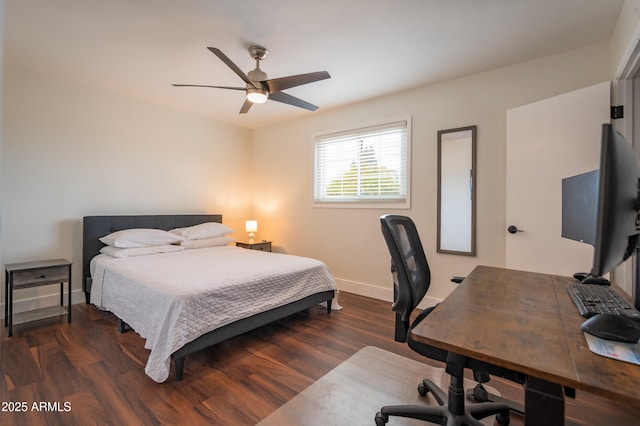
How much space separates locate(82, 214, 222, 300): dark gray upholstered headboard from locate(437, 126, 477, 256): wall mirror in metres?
3.41

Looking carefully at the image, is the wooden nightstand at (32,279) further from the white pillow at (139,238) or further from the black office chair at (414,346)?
the black office chair at (414,346)

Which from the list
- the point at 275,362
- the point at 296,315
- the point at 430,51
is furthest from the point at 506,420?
the point at 430,51

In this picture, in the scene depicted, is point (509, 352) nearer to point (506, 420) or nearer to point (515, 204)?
point (506, 420)

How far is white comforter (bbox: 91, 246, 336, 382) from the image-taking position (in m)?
1.97

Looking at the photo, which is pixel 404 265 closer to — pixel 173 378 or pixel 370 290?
pixel 173 378

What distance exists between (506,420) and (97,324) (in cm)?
337

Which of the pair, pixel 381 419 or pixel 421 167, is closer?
pixel 381 419

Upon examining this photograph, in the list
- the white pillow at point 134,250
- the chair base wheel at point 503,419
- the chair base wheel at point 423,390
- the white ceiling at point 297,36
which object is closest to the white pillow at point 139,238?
the white pillow at point 134,250

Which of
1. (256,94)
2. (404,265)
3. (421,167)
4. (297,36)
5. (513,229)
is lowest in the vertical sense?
(404,265)

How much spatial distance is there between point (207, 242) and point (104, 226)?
1.15 meters

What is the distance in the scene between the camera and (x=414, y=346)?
144 cm

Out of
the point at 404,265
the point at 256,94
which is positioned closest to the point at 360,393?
the point at 404,265

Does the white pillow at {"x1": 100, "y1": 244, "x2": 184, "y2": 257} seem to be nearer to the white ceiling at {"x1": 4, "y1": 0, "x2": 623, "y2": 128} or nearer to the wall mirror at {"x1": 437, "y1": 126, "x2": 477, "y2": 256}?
the white ceiling at {"x1": 4, "y1": 0, "x2": 623, "y2": 128}

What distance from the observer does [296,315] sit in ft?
10.5
